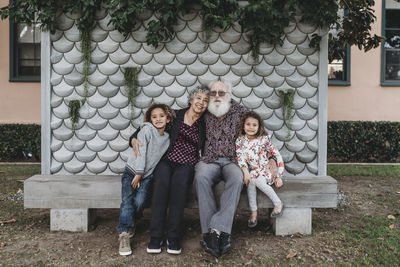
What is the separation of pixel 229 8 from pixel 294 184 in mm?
1870

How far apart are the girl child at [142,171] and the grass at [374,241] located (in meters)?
1.92

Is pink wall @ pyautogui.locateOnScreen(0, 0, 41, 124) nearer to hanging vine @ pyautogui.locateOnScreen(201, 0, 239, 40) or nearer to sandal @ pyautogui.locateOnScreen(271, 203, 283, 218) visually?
hanging vine @ pyautogui.locateOnScreen(201, 0, 239, 40)

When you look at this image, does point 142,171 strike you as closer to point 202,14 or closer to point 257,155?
point 257,155

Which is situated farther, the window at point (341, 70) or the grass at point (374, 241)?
the window at point (341, 70)

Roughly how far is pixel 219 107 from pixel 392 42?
6804 mm

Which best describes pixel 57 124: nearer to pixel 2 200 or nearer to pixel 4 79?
pixel 2 200

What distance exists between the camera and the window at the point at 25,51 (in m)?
8.00

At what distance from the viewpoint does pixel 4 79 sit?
25.8ft

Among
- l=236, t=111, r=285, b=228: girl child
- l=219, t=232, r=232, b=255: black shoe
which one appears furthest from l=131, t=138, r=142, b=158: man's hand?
l=219, t=232, r=232, b=255: black shoe

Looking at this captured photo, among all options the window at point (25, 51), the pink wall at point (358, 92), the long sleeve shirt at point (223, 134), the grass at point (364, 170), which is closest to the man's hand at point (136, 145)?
the long sleeve shirt at point (223, 134)

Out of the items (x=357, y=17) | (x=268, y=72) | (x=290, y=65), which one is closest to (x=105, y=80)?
(x=268, y=72)

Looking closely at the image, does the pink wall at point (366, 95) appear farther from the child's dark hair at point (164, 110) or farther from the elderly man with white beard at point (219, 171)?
the child's dark hair at point (164, 110)

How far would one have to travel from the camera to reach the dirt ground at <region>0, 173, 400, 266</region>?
9.54ft

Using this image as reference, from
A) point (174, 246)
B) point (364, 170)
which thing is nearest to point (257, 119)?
point (174, 246)
